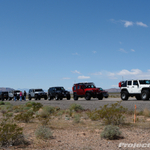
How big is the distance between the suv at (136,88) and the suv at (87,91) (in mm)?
3814

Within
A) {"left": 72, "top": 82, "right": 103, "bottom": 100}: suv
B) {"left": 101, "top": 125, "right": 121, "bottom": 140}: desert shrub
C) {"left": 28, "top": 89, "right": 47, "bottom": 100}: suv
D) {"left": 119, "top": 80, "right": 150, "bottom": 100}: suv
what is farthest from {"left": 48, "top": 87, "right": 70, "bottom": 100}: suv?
{"left": 101, "top": 125, "right": 121, "bottom": 140}: desert shrub

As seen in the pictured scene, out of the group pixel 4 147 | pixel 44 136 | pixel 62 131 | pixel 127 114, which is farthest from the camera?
pixel 127 114

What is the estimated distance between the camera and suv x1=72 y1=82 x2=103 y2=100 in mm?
27641

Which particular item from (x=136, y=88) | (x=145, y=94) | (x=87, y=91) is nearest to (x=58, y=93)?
(x=87, y=91)

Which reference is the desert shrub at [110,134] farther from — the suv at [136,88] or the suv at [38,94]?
the suv at [38,94]

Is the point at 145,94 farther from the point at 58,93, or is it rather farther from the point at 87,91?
the point at 58,93

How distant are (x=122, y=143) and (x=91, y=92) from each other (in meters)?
20.7

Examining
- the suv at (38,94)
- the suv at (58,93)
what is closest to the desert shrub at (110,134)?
the suv at (58,93)

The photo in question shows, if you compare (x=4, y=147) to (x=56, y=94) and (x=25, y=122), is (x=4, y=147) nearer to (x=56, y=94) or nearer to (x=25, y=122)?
(x=25, y=122)

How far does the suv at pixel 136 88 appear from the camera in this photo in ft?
74.4

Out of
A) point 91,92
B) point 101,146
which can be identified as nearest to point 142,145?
point 101,146

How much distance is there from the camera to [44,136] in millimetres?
7559

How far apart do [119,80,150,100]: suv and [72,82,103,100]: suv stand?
12.5 ft

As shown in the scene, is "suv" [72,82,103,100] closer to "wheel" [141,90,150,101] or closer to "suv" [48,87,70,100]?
"suv" [48,87,70,100]
